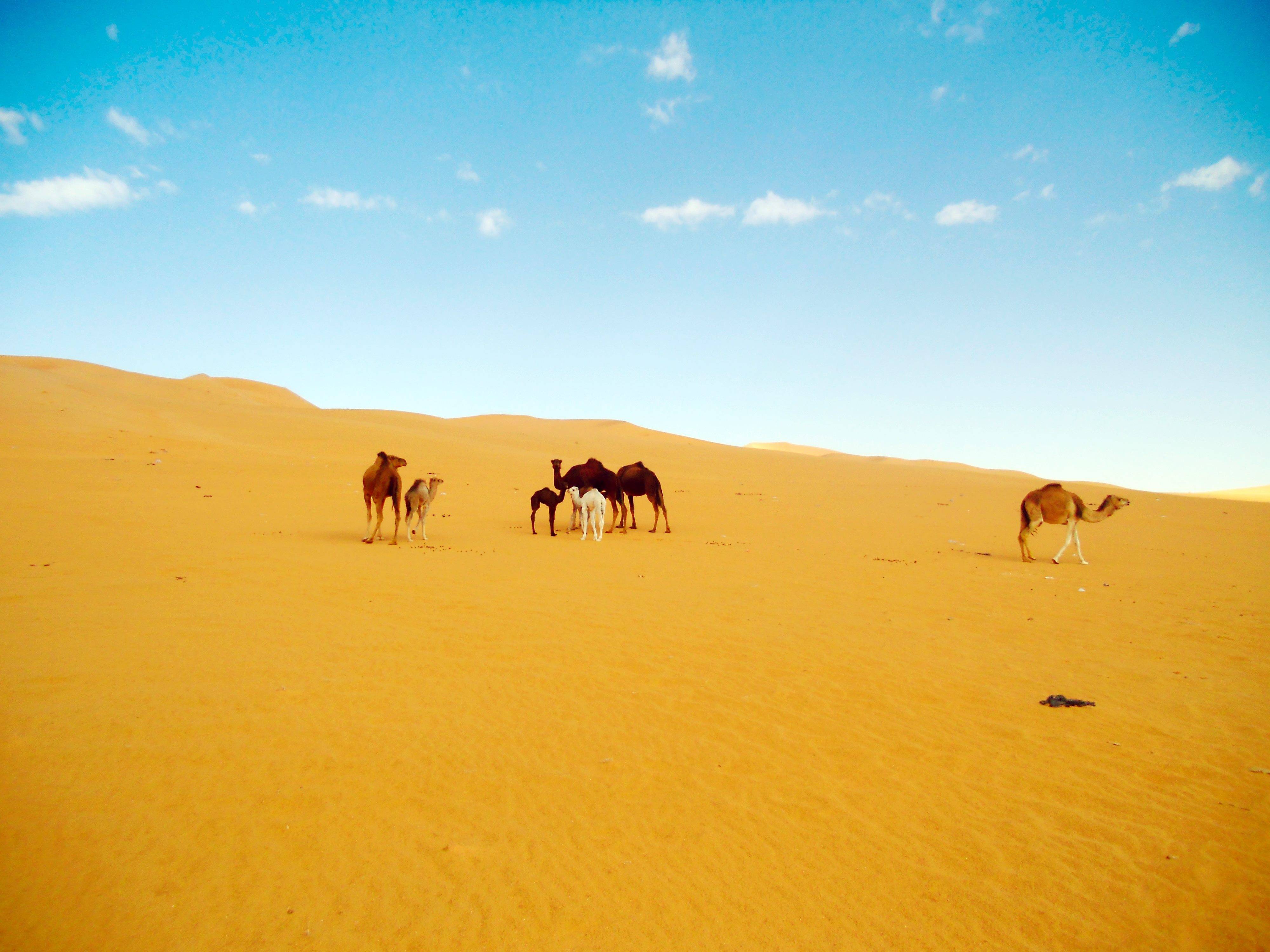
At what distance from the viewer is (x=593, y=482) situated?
1761cm

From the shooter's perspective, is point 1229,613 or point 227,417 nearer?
point 1229,613

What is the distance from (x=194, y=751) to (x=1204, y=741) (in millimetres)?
7583

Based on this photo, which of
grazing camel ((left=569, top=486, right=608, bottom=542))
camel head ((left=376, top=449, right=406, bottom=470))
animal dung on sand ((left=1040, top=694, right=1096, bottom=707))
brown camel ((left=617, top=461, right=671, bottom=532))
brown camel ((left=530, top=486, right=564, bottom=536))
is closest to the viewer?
animal dung on sand ((left=1040, top=694, right=1096, bottom=707))

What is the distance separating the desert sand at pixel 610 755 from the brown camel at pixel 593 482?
17.0 feet

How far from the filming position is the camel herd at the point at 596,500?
1384 cm

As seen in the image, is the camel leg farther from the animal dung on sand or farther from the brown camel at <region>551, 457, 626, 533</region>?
the brown camel at <region>551, 457, 626, 533</region>

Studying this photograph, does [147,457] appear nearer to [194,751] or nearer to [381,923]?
[194,751]

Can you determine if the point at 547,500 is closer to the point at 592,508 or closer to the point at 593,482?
the point at 592,508

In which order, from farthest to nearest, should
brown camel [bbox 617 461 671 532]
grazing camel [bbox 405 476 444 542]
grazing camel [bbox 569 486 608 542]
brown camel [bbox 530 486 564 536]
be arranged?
1. brown camel [bbox 617 461 671 532]
2. brown camel [bbox 530 486 564 536]
3. grazing camel [bbox 569 486 608 542]
4. grazing camel [bbox 405 476 444 542]

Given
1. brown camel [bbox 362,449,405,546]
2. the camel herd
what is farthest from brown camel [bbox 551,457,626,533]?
brown camel [bbox 362,449,405,546]

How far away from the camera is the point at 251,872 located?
3.53 meters

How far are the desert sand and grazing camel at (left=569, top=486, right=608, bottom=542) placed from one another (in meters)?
3.41

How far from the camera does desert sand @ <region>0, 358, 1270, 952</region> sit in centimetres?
337

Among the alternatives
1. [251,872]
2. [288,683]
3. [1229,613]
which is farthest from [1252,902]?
[1229,613]
